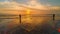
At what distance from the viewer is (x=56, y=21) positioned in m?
4.27

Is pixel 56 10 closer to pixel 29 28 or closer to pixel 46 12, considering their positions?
pixel 46 12

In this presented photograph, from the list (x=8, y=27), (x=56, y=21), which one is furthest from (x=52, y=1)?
(x=8, y=27)

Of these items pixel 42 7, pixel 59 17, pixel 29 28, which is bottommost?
pixel 29 28

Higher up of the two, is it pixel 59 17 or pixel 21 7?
pixel 21 7

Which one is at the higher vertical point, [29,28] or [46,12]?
[46,12]

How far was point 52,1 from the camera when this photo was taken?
408cm

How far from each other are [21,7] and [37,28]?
0.74 m

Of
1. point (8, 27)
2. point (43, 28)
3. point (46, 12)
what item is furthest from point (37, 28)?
point (8, 27)

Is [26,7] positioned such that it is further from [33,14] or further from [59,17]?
[59,17]

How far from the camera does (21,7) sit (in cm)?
411

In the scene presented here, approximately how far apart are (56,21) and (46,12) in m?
0.43

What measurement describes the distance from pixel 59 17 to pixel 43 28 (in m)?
0.55

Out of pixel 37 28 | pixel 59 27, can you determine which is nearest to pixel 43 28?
pixel 37 28

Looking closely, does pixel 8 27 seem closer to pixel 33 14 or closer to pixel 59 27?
pixel 33 14
